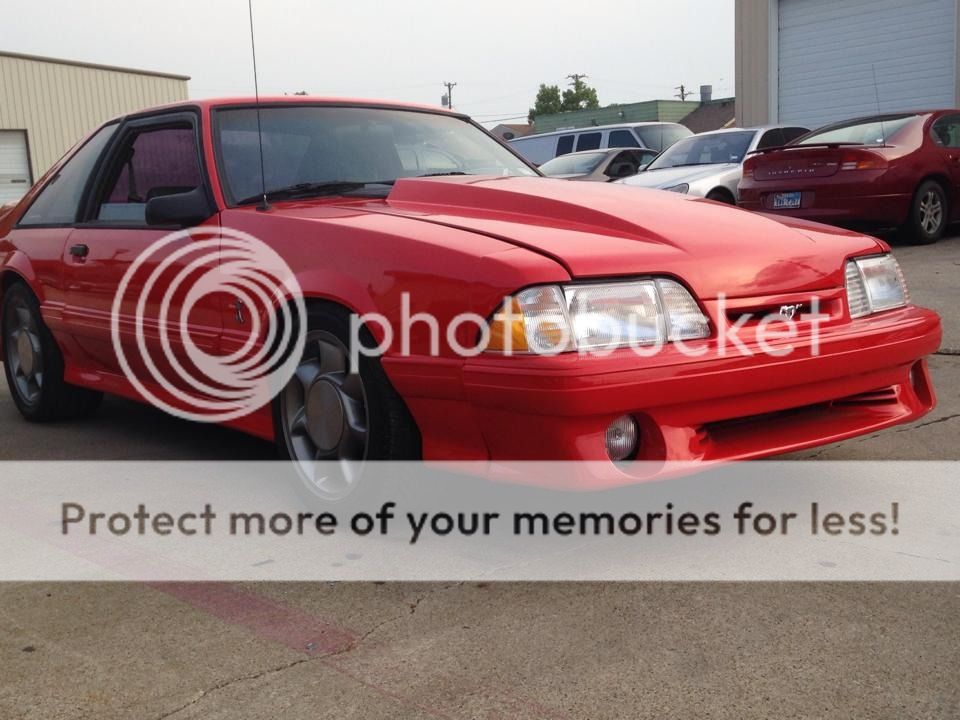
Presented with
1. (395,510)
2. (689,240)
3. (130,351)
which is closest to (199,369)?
(130,351)

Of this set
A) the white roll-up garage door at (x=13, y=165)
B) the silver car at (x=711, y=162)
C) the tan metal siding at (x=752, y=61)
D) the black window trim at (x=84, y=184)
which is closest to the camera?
the black window trim at (x=84, y=184)

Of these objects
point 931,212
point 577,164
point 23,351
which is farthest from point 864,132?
point 23,351

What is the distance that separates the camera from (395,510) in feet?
12.3

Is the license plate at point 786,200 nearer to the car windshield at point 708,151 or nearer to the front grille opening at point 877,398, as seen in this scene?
the car windshield at point 708,151

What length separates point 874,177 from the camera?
9.77 metres

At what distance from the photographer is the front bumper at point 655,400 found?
3080mm

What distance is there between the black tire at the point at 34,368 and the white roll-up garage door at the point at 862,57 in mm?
13985

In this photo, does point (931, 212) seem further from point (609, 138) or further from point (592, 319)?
point (609, 138)

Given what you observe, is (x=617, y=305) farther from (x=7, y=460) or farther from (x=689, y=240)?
(x=7, y=460)

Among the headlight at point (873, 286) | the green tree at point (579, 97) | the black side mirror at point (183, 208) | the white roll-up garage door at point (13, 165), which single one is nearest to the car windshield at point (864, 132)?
the headlight at point (873, 286)

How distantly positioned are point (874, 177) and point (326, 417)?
7305 mm

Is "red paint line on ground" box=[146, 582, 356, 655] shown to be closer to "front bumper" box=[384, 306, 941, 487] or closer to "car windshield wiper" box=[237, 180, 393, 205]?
"front bumper" box=[384, 306, 941, 487]

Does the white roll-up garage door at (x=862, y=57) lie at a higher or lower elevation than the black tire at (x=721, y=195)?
higher

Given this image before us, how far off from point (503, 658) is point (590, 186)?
2.13 metres
